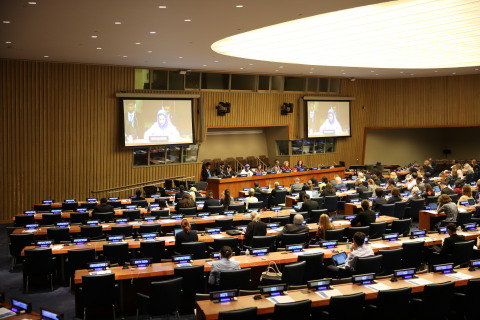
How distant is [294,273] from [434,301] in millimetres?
1938

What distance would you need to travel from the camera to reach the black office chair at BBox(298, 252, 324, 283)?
836cm

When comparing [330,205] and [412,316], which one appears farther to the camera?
[330,205]

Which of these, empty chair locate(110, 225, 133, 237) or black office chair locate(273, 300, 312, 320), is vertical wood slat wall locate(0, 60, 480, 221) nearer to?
Answer: empty chair locate(110, 225, 133, 237)

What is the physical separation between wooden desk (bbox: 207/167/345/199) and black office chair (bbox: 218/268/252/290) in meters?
11.2

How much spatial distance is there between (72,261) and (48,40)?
6223 millimetres

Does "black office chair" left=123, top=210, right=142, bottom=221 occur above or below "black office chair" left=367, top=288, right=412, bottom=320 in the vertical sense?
above

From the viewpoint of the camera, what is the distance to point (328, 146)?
2666 cm

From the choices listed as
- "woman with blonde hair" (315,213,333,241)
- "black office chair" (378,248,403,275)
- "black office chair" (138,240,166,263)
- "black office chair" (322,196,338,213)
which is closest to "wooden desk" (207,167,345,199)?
"black office chair" (322,196,338,213)

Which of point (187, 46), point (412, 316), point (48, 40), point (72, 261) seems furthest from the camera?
point (187, 46)

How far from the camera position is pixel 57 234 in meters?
10.5

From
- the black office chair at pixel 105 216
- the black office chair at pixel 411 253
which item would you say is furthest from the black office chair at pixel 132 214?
the black office chair at pixel 411 253

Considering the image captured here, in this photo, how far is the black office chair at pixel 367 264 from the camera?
791 cm

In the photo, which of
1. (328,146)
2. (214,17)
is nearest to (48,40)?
(214,17)

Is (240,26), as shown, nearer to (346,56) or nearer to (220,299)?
(220,299)
